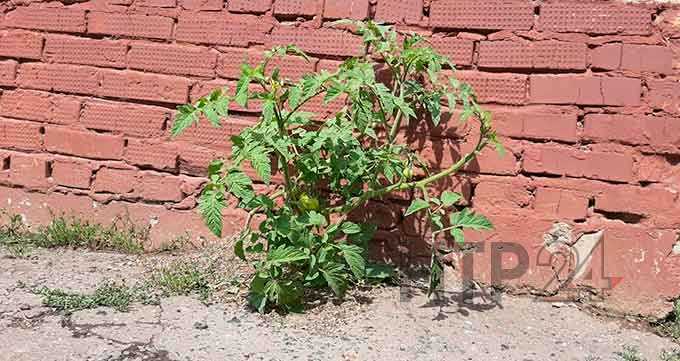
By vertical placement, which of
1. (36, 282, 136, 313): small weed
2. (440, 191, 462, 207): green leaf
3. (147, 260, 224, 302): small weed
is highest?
(440, 191, 462, 207): green leaf

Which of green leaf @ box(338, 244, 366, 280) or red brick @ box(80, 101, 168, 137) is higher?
red brick @ box(80, 101, 168, 137)

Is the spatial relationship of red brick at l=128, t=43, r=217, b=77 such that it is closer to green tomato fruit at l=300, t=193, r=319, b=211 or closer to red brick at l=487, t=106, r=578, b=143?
green tomato fruit at l=300, t=193, r=319, b=211

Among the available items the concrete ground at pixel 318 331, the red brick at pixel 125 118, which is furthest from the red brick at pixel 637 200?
the red brick at pixel 125 118

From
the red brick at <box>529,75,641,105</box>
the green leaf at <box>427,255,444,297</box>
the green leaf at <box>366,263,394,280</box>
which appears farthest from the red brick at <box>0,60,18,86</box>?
the red brick at <box>529,75,641,105</box>

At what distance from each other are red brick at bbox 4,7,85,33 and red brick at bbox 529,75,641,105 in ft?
7.73

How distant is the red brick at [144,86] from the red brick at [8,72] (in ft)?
1.74

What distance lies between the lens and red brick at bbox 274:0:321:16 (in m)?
3.52

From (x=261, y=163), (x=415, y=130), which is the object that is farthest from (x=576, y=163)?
(x=261, y=163)

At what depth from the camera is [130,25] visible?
3748 millimetres

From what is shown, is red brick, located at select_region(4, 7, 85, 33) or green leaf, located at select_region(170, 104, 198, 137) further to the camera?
red brick, located at select_region(4, 7, 85, 33)

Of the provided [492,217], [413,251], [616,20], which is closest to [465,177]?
[492,217]

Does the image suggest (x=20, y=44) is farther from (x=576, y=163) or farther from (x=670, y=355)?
(x=670, y=355)

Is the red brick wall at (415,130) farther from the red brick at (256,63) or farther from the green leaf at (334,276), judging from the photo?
the green leaf at (334,276)

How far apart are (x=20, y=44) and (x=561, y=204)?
9.61 feet
